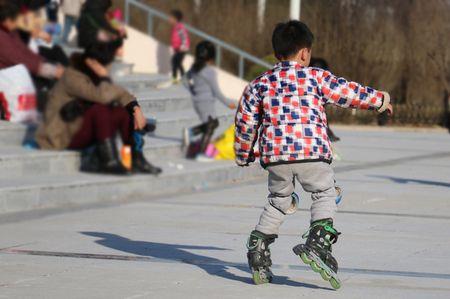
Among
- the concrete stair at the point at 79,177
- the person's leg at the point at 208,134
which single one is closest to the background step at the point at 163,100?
the concrete stair at the point at 79,177

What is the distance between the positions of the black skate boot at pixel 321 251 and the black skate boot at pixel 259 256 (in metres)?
0.25

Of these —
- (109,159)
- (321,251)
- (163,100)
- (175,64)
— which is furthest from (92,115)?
(175,64)

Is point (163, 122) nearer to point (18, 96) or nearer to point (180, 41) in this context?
point (18, 96)

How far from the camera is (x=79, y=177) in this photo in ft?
43.0

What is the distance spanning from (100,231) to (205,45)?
660 centimetres

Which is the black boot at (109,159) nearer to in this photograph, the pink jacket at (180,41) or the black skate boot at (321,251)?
the black skate boot at (321,251)

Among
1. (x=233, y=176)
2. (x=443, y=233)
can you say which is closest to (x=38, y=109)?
(x=233, y=176)

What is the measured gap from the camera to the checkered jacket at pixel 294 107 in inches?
301

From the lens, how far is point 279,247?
31.3 ft

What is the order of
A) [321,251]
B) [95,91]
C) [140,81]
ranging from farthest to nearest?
[140,81], [95,91], [321,251]

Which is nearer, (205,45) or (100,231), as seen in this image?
(100,231)

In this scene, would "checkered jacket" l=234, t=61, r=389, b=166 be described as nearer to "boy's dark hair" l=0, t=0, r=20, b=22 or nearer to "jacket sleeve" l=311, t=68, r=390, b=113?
"jacket sleeve" l=311, t=68, r=390, b=113

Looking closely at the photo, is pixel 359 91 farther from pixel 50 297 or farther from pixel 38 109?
pixel 38 109

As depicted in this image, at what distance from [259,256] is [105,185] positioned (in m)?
5.22
